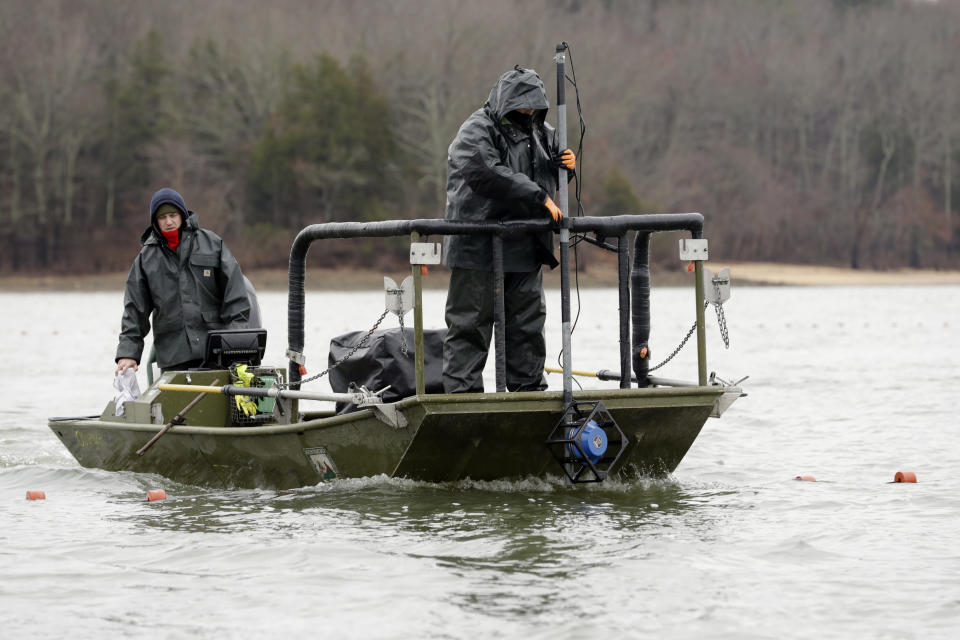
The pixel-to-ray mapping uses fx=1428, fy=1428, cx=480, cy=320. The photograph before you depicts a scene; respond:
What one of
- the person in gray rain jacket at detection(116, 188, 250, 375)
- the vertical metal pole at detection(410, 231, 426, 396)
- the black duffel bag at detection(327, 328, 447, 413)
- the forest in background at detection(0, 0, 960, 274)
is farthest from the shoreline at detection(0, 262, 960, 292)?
the vertical metal pole at detection(410, 231, 426, 396)

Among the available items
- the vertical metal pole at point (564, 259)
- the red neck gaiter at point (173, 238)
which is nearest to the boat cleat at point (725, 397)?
the vertical metal pole at point (564, 259)

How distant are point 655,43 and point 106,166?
1397 inches

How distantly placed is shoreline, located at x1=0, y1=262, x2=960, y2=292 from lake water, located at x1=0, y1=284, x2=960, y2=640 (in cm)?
3189

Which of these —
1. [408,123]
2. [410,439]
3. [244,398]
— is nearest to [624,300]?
[410,439]

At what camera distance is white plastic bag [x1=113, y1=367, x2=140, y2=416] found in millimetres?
9734

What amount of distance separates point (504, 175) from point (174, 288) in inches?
107

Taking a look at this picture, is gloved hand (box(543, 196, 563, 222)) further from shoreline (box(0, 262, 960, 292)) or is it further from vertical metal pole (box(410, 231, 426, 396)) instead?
shoreline (box(0, 262, 960, 292))

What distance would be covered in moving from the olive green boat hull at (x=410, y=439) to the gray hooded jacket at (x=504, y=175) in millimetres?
857

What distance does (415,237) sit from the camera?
792cm

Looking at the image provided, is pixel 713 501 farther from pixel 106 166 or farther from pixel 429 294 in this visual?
pixel 106 166

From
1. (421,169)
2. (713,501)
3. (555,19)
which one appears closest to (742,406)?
(713,501)

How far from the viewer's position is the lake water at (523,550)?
20.0ft

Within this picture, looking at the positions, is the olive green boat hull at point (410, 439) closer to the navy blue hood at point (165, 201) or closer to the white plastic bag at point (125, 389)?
the white plastic bag at point (125, 389)

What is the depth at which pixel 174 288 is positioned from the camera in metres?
9.52
